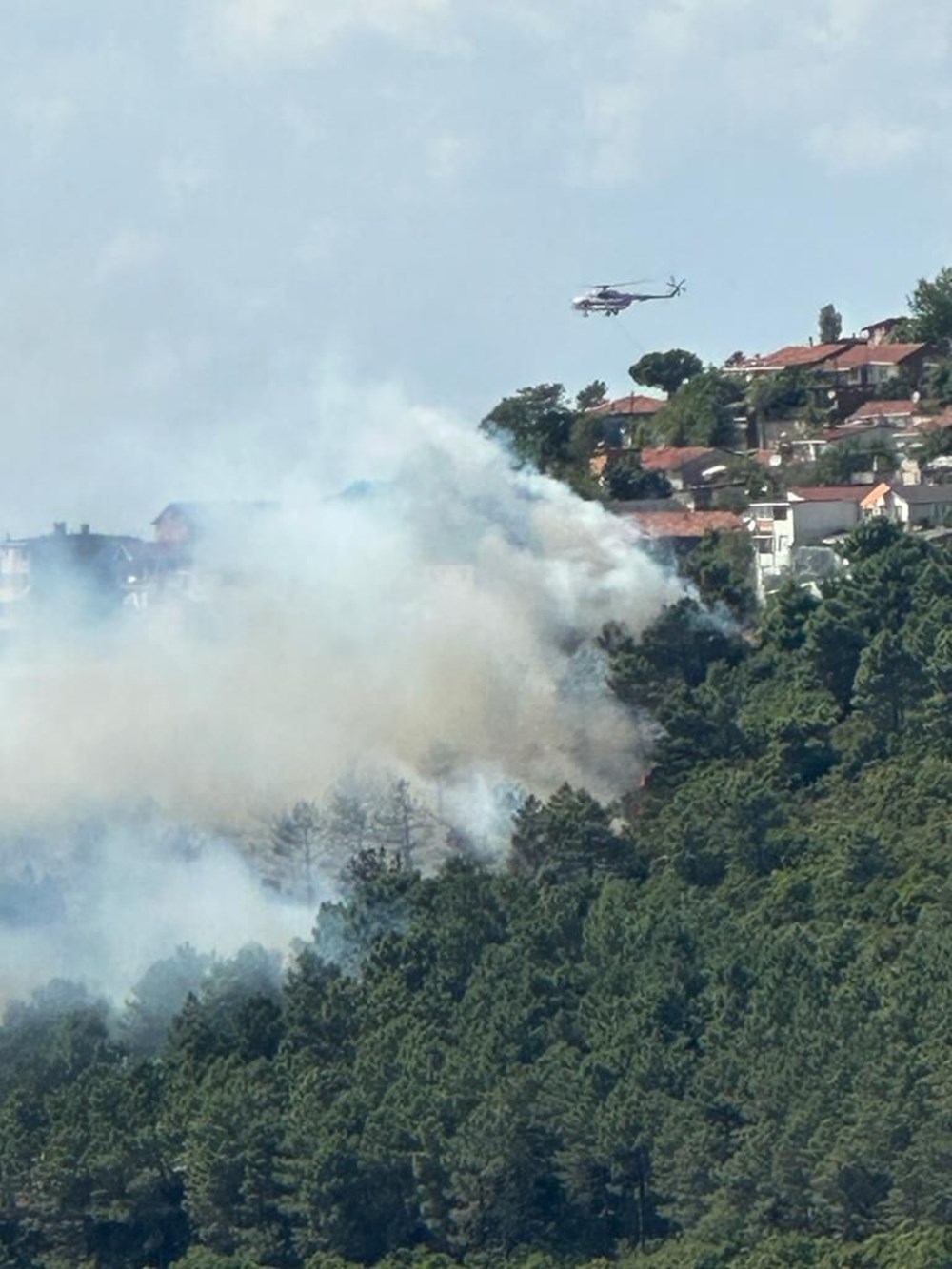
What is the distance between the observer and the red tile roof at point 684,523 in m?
71.4

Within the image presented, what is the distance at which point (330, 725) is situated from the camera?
63219 mm

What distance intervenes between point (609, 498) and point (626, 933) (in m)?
25.9

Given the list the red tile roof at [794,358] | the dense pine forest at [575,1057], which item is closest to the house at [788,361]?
the red tile roof at [794,358]

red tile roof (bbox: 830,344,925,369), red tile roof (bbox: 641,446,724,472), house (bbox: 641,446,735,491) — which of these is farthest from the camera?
red tile roof (bbox: 830,344,925,369)

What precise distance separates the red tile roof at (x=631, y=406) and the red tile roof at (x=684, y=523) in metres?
10.3

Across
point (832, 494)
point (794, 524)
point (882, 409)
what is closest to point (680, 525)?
point (794, 524)

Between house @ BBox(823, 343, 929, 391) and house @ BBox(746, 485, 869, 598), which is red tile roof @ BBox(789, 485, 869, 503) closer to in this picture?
house @ BBox(746, 485, 869, 598)

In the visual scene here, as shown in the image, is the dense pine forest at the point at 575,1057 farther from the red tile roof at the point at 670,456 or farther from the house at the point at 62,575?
the red tile roof at the point at 670,456

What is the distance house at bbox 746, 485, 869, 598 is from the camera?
70.4m

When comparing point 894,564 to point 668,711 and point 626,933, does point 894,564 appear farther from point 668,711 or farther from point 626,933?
point 626,933

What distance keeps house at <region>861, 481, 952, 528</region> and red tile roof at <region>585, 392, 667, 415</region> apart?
12469mm

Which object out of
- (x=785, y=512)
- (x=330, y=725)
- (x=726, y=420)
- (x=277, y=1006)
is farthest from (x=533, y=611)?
(x=726, y=420)

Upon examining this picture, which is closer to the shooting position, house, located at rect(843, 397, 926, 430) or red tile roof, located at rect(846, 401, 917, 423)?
house, located at rect(843, 397, 926, 430)

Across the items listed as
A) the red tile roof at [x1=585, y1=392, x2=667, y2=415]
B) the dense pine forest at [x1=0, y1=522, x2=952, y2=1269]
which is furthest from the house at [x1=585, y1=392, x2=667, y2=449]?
the dense pine forest at [x1=0, y1=522, x2=952, y2=1269]
